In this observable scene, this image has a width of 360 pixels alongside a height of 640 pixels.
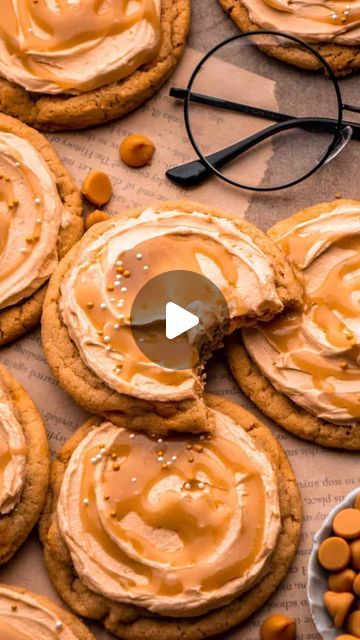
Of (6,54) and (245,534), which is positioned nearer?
(245,534)

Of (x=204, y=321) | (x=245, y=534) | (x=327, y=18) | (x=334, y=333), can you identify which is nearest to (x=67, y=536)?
(x=245, y=534)

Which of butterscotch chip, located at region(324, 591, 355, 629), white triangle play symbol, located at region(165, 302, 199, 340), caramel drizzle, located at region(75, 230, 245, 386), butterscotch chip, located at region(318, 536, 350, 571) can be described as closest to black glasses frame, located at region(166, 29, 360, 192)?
caramel drizzle, located at region(75, 230, 245, 386)

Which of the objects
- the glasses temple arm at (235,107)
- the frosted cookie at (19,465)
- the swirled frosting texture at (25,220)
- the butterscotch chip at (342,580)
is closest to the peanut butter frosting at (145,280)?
the swirled frosting texture at (25,220)

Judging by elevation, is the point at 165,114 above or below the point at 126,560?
above

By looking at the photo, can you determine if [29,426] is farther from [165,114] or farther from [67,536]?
[165,114]

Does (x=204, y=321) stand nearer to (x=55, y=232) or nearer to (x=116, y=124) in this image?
(x=55, y=232)

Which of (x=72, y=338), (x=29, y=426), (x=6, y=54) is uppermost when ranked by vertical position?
(x=6, y=54)

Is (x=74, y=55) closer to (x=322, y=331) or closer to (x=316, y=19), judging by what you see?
(x=316, y=19)
